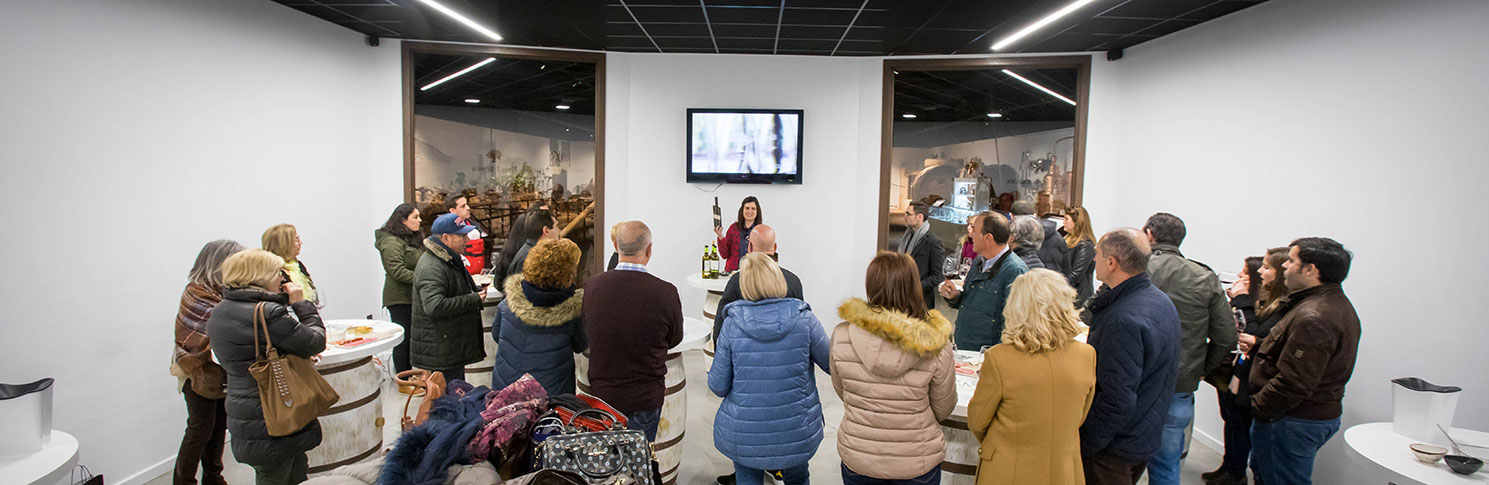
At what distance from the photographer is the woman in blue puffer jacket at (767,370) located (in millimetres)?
2648

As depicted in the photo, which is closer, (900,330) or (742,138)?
(900,330)

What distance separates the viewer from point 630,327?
112 inches

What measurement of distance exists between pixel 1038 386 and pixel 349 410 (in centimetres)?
309

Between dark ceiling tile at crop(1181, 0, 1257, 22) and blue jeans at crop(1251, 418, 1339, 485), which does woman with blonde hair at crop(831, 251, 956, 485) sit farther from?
dark ceiling tile at crop(1181, 0, 1257, 22)

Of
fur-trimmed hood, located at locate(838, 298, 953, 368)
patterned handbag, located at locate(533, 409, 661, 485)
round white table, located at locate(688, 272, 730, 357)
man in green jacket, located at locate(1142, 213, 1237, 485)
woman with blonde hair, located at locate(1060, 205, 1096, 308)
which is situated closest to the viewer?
patterned handbag, located at locate(533, 409, 661, 485)

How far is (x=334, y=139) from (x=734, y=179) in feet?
10.5

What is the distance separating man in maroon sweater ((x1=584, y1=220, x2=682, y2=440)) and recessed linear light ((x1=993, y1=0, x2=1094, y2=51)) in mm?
3233

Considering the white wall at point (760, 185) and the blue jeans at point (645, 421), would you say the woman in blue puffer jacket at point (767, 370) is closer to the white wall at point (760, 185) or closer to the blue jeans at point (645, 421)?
the blue jeans at point (645, 421)

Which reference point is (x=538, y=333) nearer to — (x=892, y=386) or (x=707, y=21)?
(x=892, y=386)

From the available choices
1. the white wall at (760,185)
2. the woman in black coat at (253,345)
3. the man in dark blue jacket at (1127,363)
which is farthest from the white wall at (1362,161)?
the woman in black coat at (253,345)

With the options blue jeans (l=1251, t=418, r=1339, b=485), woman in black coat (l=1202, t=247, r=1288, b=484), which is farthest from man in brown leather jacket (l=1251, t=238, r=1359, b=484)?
woman in black coat (l=1202, t=247, r=1288, b=484)

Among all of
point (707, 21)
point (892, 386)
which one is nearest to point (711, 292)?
point (707, 21)

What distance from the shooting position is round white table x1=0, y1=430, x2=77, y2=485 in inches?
87.1

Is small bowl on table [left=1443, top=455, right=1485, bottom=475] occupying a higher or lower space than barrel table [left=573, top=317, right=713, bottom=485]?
higher
